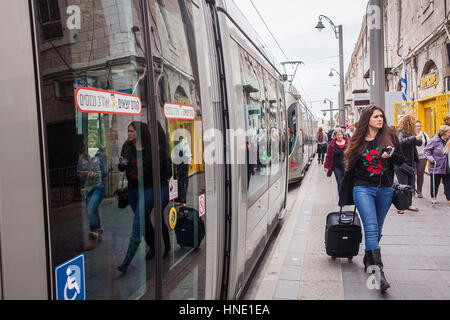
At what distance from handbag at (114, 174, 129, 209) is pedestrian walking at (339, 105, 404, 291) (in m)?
3.15

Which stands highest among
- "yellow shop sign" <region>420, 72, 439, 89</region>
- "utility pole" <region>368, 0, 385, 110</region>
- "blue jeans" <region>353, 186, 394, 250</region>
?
"yellow shop sign" <region>420, 72, 439, 89</region>

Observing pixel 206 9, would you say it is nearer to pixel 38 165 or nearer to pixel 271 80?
pixel 38 165

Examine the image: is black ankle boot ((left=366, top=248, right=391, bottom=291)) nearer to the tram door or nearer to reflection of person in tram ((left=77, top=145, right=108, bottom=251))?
the tram door

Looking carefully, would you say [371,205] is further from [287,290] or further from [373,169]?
[287,290]

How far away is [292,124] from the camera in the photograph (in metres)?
14.2

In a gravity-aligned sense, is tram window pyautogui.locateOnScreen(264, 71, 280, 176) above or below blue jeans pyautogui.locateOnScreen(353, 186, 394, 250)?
above

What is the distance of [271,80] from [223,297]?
14.1 ft

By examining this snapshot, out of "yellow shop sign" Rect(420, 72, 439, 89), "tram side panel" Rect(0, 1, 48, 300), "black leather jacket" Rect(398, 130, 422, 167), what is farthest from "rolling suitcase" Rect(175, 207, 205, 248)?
"yellow shop sign" Rect(420, 72, 439, 89)

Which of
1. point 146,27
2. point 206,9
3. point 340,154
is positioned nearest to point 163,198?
point 146,27

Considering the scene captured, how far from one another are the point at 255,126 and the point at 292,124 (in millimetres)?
9889

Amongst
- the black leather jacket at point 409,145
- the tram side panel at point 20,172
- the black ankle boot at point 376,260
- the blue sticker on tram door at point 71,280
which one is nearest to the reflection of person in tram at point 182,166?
the blue sticker on tram door at point 71,280

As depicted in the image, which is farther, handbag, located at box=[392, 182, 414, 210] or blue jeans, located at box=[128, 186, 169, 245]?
handbag, located at box=[392, 182, 414, 210]

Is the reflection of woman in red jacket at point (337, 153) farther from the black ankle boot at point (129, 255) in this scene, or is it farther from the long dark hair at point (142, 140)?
the black ankle boot at point (129, 255)

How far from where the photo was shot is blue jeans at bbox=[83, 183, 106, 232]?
5.43 ft
